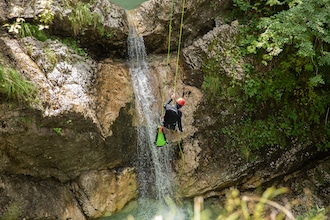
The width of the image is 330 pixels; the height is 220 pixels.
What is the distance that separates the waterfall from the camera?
23.3 feet

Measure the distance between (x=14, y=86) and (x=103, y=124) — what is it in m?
1.91

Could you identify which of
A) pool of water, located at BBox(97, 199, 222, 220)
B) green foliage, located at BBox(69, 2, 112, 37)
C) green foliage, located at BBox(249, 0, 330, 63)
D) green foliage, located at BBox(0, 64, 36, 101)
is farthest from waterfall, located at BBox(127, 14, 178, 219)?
green foliage, located at BBox(249, 0, 330, 63)

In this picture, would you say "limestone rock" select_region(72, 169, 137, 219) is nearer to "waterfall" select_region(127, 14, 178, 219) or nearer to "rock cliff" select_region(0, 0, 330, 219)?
"rock cliff" select_region(0, 0, 330, 219)

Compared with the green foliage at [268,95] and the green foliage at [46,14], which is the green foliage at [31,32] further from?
the green foliage at [268,95]

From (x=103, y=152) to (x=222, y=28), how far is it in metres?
4.01

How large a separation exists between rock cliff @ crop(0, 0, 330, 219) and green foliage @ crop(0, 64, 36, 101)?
0.13m

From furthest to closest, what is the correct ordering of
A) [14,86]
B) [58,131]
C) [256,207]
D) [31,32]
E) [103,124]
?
1. [103,124]
2. [31,32]
3. [58,131]
4. [14,86]
5. [256,207]

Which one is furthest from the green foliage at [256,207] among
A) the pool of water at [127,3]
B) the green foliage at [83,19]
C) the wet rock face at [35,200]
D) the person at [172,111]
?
the pool of water at [127,3]

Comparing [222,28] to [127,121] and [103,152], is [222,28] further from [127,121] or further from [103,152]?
[103,152]

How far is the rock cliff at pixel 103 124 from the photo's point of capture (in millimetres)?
5629

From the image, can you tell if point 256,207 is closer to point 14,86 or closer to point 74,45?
point 14,86

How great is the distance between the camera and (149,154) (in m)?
7.18

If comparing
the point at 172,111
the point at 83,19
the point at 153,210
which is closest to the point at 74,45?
the point at 83,19

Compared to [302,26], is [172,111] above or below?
below
